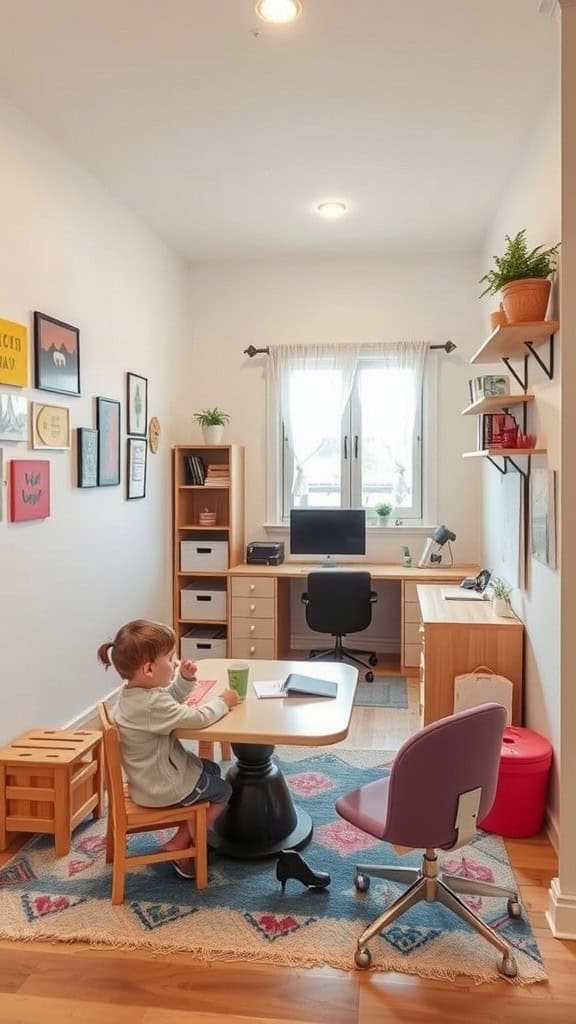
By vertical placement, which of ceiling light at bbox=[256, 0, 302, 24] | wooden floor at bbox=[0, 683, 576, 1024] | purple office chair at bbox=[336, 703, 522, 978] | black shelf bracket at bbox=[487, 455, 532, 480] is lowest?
wooden floor at bbox=[0, 683, 576, 1024]

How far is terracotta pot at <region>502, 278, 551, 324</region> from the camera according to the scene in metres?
2.44

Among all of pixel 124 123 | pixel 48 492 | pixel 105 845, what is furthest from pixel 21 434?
pixel 105 845

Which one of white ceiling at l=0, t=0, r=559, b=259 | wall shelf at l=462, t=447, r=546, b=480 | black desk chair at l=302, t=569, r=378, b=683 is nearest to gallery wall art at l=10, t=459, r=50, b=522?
white ceiling at l=0, t=0, r=559, b=259

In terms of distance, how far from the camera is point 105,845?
2494 mm

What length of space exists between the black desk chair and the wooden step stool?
6.76 feet

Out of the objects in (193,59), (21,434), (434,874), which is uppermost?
(193,59)

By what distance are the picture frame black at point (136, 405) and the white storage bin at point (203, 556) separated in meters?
0.93

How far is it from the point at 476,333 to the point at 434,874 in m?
3.79

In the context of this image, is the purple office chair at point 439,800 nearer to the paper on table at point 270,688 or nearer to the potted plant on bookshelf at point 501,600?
the paper on table at point 270,688

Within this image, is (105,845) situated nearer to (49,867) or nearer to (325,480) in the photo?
(49,867)

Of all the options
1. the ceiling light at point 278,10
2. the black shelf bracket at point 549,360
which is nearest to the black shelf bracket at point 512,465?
the black shelf bracket at point 549,360

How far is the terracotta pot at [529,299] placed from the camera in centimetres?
244

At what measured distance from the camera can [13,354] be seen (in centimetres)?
280

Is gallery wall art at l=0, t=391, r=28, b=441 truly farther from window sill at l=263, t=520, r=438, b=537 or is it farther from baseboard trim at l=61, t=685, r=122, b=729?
window sill at l=263, t=520, r=438, b=537
